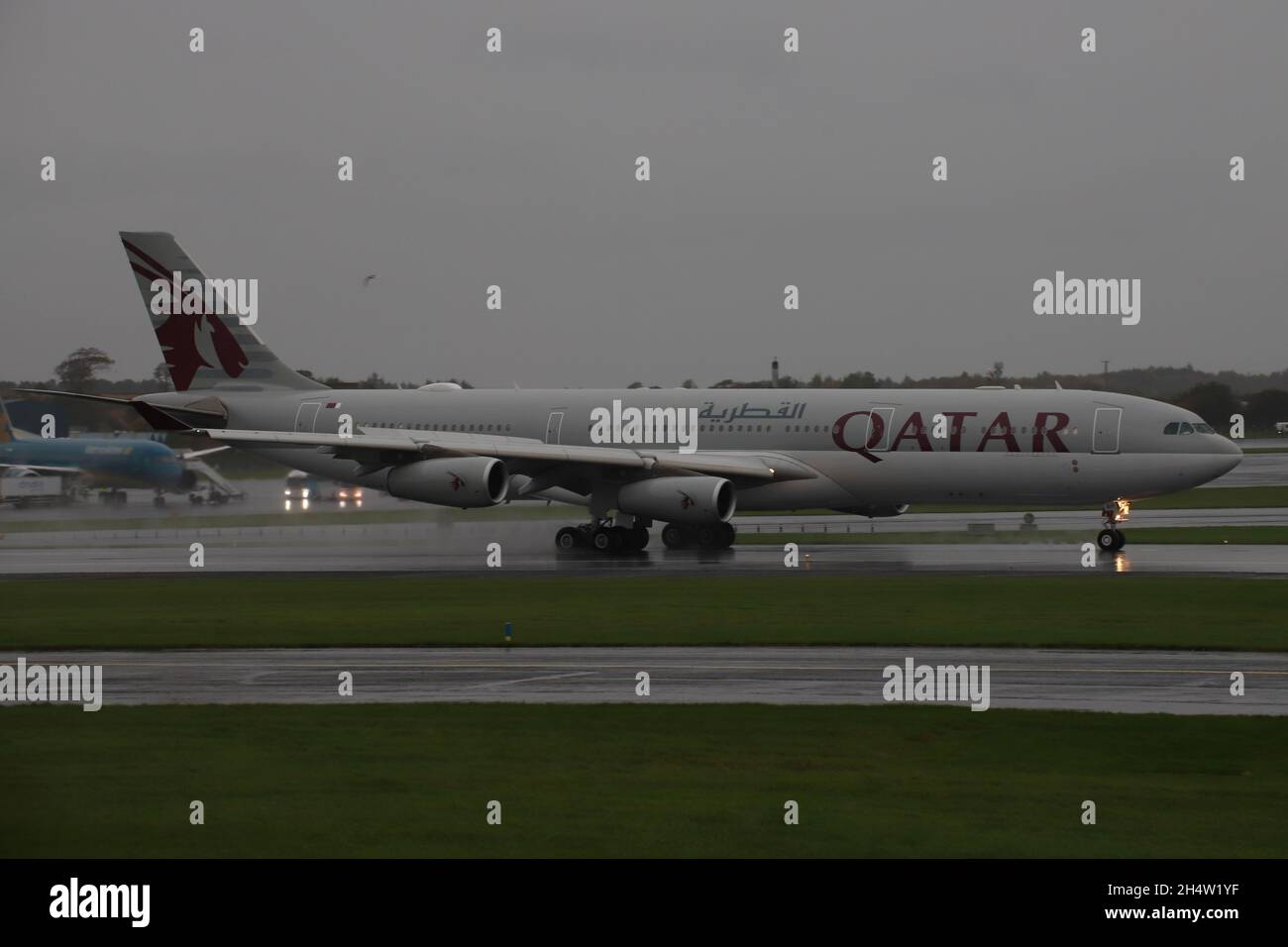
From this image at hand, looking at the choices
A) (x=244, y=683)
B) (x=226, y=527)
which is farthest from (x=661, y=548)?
(x=244, y=683)

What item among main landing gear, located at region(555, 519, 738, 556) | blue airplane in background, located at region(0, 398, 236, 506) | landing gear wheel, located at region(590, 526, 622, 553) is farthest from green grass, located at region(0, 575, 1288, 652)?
blue airplane in background, located at region(0, 398, 236, 506)

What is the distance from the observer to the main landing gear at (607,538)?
154 feet

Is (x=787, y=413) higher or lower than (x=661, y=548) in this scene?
higher

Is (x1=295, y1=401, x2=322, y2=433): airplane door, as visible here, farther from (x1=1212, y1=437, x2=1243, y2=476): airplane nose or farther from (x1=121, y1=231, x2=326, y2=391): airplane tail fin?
(x1=1212, y1=437, x2=1243, y2=476): airplane nose

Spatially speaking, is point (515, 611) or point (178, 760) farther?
point (515, 611)

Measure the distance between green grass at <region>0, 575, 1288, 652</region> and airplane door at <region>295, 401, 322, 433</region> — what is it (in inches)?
536

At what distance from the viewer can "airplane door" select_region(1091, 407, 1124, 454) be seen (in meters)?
44.3

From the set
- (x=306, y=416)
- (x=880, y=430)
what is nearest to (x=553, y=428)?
(x=306, y=416)

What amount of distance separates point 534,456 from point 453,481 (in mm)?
2566

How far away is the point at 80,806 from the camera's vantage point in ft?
48.1

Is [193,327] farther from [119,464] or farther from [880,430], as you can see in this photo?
[880,430]

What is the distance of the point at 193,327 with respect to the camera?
54.3 meters
